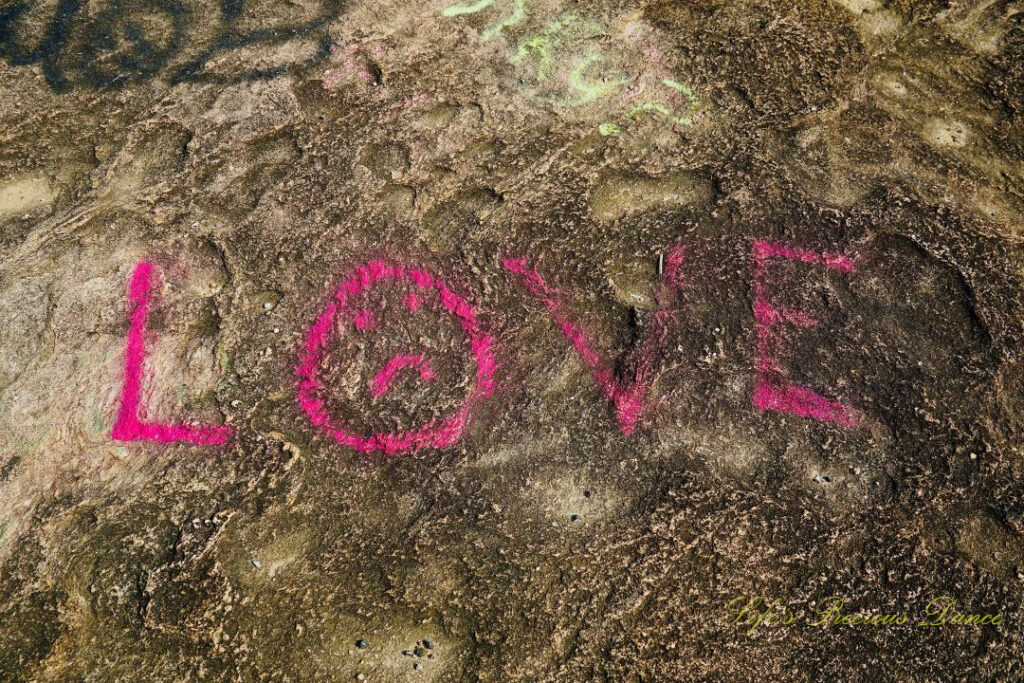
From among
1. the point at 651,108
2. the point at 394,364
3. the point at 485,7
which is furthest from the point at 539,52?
the point at 394,364

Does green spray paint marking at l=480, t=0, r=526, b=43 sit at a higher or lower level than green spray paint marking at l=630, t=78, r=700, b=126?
higher

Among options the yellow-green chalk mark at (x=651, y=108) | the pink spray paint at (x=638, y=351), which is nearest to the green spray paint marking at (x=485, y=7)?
the yellow-green chalk mark at (x=651, y=108)

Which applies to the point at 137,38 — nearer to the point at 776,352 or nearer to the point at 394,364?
the point at 394,364

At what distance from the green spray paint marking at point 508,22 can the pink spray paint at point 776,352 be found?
3.49 ft

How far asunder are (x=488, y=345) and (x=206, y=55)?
1.36 meters

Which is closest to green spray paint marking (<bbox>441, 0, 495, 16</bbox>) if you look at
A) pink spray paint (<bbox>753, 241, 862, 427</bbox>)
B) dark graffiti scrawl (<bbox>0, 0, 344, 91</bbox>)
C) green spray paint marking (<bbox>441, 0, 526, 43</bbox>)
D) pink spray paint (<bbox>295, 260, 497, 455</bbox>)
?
green spray paint marking (<bbox>441, 0, 526, 43</bbox>)

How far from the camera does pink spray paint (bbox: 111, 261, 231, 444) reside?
2.15 meters

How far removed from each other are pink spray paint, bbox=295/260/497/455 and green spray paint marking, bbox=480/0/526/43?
2.76 ft

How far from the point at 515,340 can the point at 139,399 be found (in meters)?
0.97

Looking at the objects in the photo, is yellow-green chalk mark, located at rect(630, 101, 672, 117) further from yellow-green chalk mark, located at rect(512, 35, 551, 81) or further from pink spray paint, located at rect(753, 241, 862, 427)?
pink spray paint, located at rect(753, 241, 862, 427)

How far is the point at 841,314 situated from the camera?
7.16ft

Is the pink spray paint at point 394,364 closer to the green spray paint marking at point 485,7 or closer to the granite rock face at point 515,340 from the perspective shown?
the granite rock face at point 515,340

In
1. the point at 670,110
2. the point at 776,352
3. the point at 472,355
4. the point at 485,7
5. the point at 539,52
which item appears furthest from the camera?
the point at 485,7

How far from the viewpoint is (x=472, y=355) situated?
225 cm
